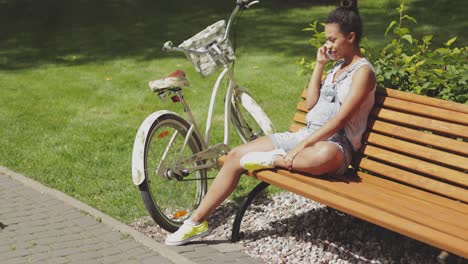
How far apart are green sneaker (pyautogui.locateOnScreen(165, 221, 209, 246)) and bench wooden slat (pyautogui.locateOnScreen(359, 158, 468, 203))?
47.0 inches

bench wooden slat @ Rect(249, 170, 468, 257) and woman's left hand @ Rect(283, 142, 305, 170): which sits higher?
woman's left hand @ Rect(283, 142, 305, 170)

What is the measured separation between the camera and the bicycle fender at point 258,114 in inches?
224

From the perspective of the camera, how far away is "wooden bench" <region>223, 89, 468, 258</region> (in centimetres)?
413

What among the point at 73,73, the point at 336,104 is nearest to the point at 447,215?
the point at 336,104

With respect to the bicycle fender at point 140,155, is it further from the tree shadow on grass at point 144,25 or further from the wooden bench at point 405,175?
the tree shadow on grass at point 144,25

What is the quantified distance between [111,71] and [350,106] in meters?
6.69

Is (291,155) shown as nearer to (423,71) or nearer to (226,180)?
(226,180)

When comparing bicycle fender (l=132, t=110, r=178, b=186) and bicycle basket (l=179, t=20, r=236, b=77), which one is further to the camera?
bicycle basket (l=179, t=20, r=236, b=77)

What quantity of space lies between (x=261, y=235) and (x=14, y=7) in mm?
13087

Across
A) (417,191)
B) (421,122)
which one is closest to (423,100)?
(421,122)

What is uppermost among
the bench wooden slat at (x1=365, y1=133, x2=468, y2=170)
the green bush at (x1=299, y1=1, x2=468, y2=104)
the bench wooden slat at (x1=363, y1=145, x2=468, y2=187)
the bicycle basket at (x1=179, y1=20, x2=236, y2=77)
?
the bicycle basket at (x1=179, y1=20, x2=236, y2=77)

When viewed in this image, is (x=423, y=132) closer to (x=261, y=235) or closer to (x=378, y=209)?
(x=378, y=209)

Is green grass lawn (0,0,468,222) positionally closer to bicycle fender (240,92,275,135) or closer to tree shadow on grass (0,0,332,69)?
tree shadow on grass (0,0,332,69)

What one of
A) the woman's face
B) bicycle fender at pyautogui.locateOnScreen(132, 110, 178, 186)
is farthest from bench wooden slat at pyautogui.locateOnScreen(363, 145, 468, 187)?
bicycle fender at pyautogui.locateOnScreen(132, 110, 178, 186)
